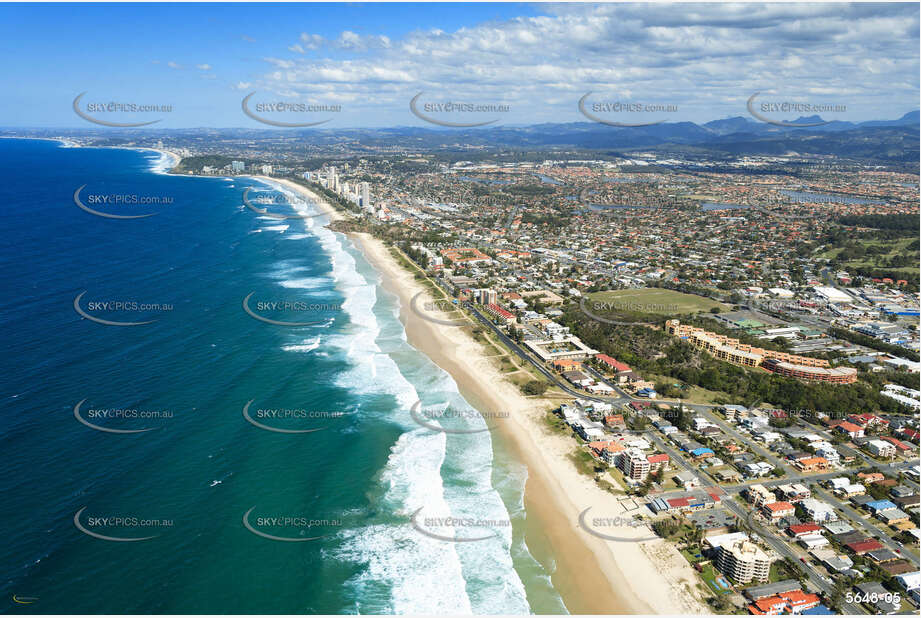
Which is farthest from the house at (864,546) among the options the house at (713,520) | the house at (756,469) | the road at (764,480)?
the house at (756,469)

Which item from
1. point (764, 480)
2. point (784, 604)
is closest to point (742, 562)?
point (784, 604)

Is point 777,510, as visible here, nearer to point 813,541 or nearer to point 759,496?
point 759,496

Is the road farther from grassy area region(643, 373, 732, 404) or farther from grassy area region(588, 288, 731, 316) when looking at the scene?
grassy area region(588, 288, 731, 316)

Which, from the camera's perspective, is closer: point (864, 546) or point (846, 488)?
point (864, 546)

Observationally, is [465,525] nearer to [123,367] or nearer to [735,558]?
[735,558]

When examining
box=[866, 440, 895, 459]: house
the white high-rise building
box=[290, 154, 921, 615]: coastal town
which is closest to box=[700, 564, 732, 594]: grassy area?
box=[290, 154, 921, 615]: coastal town

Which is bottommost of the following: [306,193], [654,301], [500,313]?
[654,301]

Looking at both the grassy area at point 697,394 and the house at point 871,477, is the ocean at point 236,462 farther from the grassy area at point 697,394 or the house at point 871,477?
the house at point 871,477
